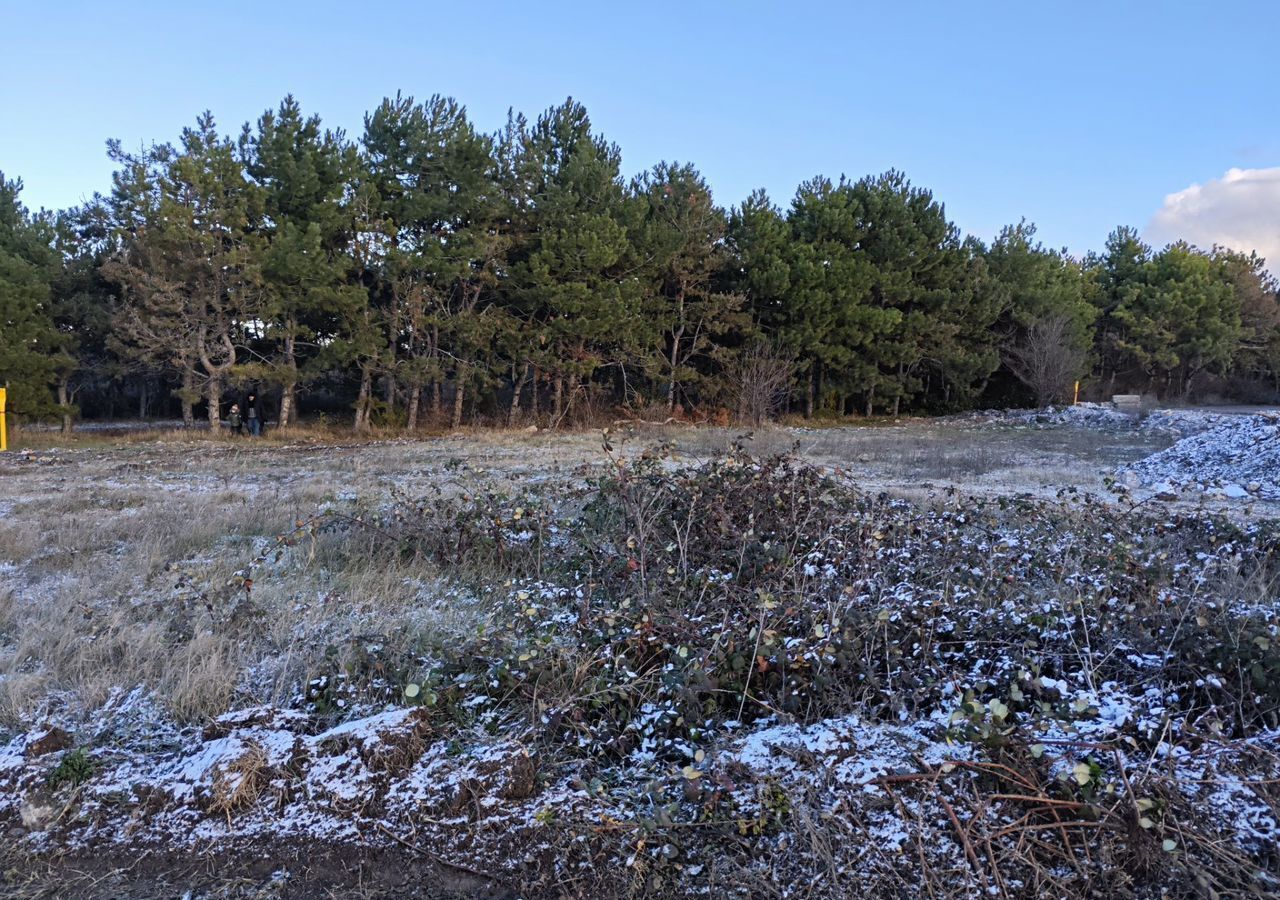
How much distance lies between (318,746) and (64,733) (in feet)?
3.75

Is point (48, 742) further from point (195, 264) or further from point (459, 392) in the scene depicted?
point (459, 392)

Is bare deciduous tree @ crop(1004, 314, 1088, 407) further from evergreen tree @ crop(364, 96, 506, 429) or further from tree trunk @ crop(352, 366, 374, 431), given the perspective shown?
tree trunk @ crop(352, 366, 374, 431)

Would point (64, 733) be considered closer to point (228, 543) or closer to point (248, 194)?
point (228, 543)

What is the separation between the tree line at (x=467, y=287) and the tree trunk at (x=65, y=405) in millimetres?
129

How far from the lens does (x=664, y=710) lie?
3.21 m

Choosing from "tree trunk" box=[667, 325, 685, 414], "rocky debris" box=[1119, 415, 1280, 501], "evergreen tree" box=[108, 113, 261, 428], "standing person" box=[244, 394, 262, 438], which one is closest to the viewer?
"rocky debris" box=[1119, 415, 1280, 501]

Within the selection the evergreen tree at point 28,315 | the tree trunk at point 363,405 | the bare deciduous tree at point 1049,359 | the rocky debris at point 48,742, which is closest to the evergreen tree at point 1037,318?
the bare deciduous tree at point 1049,359

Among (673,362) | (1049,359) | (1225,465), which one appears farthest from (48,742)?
(1049,359)

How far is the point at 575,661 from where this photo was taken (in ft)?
11.9

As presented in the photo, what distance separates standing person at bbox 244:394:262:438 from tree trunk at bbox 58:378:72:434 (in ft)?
17.3

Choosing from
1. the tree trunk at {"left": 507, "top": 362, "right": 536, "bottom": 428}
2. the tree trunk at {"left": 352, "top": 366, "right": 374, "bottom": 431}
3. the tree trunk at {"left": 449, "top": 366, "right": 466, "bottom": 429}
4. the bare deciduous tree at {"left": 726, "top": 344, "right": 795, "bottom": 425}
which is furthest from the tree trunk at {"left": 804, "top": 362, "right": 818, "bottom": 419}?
the tree trunk at {"left": 352, "top": 366, "right": 374, "bottom": 431}

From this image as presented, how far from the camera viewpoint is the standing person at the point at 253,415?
2277 centimetres

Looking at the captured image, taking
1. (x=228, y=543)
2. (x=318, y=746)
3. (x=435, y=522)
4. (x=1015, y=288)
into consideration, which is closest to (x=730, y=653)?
(x=318, y=746)

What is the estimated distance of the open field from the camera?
2455 mm
